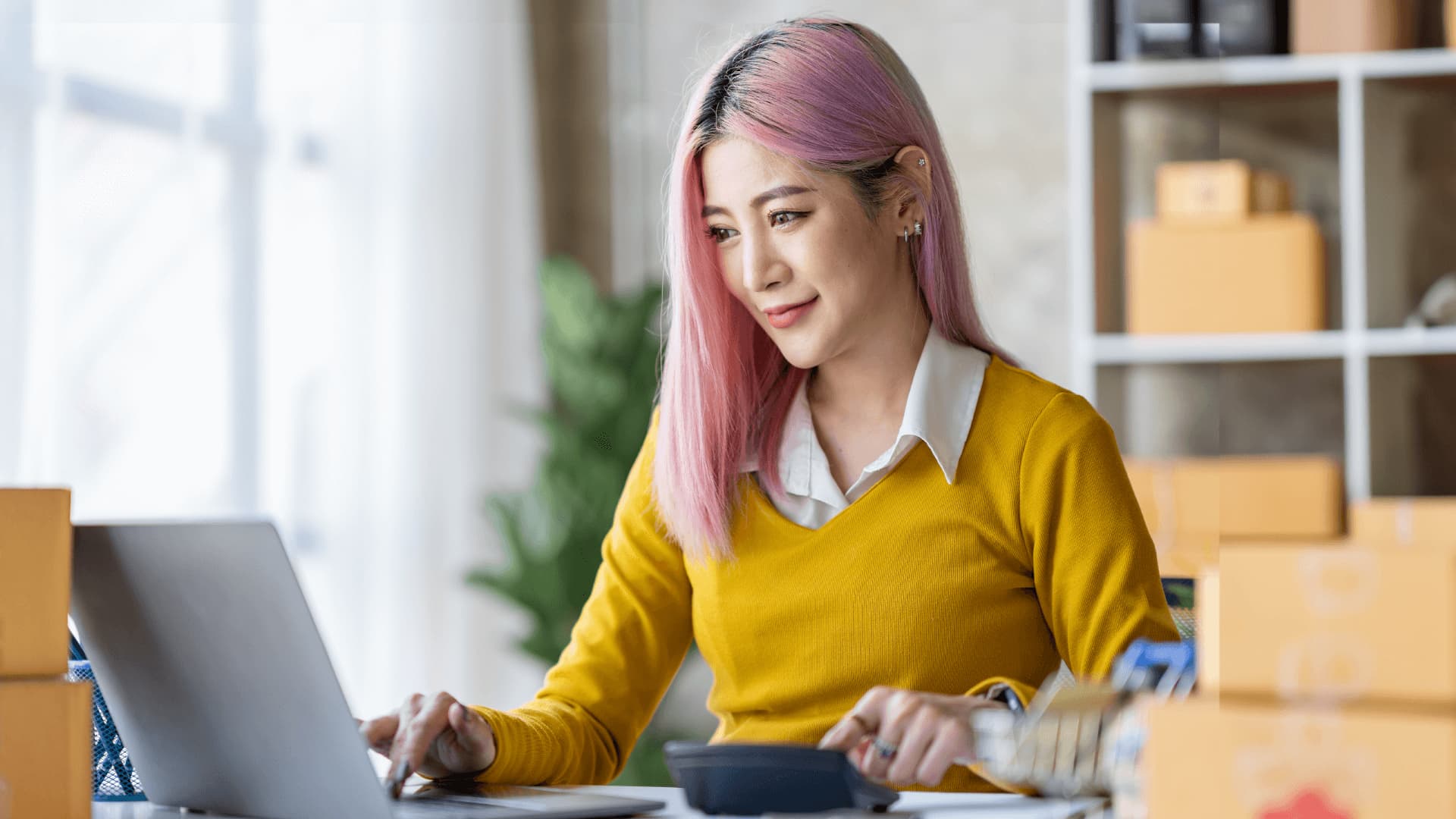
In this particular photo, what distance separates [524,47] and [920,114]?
2412mm

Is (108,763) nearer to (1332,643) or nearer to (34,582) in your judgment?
(34,582)

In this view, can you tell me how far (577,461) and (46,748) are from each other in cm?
228

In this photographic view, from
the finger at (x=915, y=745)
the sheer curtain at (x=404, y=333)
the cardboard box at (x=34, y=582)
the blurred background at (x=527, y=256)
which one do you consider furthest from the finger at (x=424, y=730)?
the sheer curtain at (x=404, y=333)

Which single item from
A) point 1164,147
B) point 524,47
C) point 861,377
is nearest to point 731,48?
point 861,377

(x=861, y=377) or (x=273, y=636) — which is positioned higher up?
(x=861, y=377)

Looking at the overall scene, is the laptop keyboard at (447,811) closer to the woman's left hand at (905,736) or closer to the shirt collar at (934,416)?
the woman's left hand at (905,736)

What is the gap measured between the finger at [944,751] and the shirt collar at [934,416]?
0.42 meters

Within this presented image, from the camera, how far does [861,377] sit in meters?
1.46

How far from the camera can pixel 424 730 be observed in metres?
1.12

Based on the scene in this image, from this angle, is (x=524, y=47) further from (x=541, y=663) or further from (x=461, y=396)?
(x=541, y=663)

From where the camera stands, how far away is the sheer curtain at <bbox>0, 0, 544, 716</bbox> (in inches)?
95.4

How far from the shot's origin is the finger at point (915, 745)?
0.95 meters

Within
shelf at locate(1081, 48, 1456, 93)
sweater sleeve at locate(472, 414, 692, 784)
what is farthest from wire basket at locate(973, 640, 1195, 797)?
shelf at locate(1081, 48, 1456, 93)

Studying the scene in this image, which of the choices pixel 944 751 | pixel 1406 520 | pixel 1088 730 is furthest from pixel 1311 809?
pixel 1406 520
